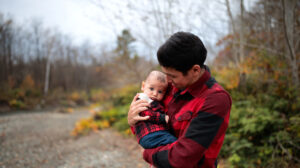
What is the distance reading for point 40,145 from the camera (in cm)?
687

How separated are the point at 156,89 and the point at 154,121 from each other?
1.00 feet

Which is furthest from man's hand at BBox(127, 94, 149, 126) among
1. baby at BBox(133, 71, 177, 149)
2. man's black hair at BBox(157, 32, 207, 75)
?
man's black hair at BBox(157, 32, 207, 75)

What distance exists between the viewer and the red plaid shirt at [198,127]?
90 cm

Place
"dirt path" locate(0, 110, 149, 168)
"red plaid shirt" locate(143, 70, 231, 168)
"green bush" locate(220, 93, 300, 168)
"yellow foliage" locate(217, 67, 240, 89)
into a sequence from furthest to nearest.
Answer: "dirt path" locate(0, 110, 149, 168), "yellow foliage" locate(217, 67, 240, 89), "green bush" locate(220, 93, 300, 168), "red plaid shirt" locate(143, 70, 231, 168)

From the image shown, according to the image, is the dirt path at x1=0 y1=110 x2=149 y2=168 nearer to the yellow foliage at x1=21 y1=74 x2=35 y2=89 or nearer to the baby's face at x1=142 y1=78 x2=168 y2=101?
the baby's face at x1=142 y1=78 x2=168 y2=101

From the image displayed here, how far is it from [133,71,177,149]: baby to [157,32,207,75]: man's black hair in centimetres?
38

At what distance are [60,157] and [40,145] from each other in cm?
181

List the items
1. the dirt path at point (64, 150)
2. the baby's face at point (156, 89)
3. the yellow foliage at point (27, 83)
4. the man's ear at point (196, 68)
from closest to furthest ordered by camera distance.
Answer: the man's ear at point (196, 68), the baby's face at point (156, 89), the dirt path at point (64, 150), the yellow foliage at point (27, 83)

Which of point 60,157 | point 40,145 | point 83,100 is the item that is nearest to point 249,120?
point 60,157

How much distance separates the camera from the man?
2.97ft

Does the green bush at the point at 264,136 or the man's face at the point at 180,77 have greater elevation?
the man's face at the point at 180,77

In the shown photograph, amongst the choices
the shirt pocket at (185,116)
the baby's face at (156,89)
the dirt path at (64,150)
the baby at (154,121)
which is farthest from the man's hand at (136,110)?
the dirt path at (64,150)

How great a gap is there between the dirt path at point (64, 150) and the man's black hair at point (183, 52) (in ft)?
13.7

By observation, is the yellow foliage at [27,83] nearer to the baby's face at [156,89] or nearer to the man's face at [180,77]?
the baby's face at [156,89]
